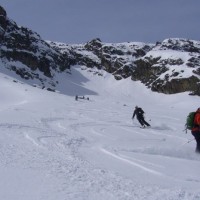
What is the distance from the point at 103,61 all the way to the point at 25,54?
2425 cm

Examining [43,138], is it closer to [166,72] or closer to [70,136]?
[70,136]

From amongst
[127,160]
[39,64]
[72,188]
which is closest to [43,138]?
[127,160]

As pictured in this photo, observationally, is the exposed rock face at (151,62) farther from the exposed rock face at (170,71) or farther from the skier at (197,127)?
the skier at (197,127)

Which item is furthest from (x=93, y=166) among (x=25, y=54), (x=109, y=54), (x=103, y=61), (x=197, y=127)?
(x=109, y=54)

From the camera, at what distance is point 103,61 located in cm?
10300

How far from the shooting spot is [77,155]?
11.8m

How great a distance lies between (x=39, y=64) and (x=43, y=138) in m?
72.7

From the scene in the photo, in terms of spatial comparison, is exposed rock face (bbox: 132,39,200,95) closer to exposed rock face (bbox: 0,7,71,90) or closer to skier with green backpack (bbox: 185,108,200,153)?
exposed rock face (bbox: 0,7,71,90)

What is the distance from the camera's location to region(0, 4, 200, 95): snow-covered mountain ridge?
240 feet

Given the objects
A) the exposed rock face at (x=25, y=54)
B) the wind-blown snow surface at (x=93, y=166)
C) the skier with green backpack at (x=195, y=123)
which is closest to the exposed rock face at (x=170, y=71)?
the exposed rock face at (x=25, y=54)

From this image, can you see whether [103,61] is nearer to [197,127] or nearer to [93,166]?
[197,127]

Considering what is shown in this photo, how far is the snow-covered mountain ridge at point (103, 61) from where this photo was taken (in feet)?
240

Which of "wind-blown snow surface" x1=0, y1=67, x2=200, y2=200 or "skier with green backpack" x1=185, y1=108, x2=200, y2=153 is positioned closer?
"wind-blown snow surface" x1=0, y1=67, x2=200, y2=200

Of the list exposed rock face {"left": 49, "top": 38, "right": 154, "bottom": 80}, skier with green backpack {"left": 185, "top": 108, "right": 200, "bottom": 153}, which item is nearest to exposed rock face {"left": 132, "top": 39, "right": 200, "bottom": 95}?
exposed rock face {"left": 49, "top": 38, "right": 154, "bottom": 80}
